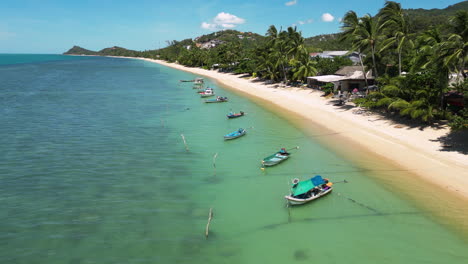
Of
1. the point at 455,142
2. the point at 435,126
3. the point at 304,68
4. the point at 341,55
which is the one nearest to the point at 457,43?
the point at 455,142

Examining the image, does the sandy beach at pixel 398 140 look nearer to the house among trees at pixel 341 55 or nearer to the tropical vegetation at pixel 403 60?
the tropical vegetation at pixel 403 60

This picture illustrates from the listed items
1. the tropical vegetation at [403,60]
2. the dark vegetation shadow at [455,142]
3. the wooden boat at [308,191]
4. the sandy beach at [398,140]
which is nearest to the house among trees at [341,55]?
the tropical vegetation at [403,60]

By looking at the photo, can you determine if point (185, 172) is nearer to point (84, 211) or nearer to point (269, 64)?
point (84, 211)

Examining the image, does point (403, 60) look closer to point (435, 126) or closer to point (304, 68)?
point (304, 68)

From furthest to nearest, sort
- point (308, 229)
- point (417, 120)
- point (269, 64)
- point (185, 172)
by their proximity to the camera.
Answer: point (269, 64) < point (417, 120) < point (185, 172) < point (308, 229)

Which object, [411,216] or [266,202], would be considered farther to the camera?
[266,202]

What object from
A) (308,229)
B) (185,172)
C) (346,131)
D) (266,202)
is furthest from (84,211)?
(346,131)

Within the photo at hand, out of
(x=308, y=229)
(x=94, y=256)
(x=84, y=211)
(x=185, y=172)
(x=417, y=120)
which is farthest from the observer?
(x=417, y=120)
